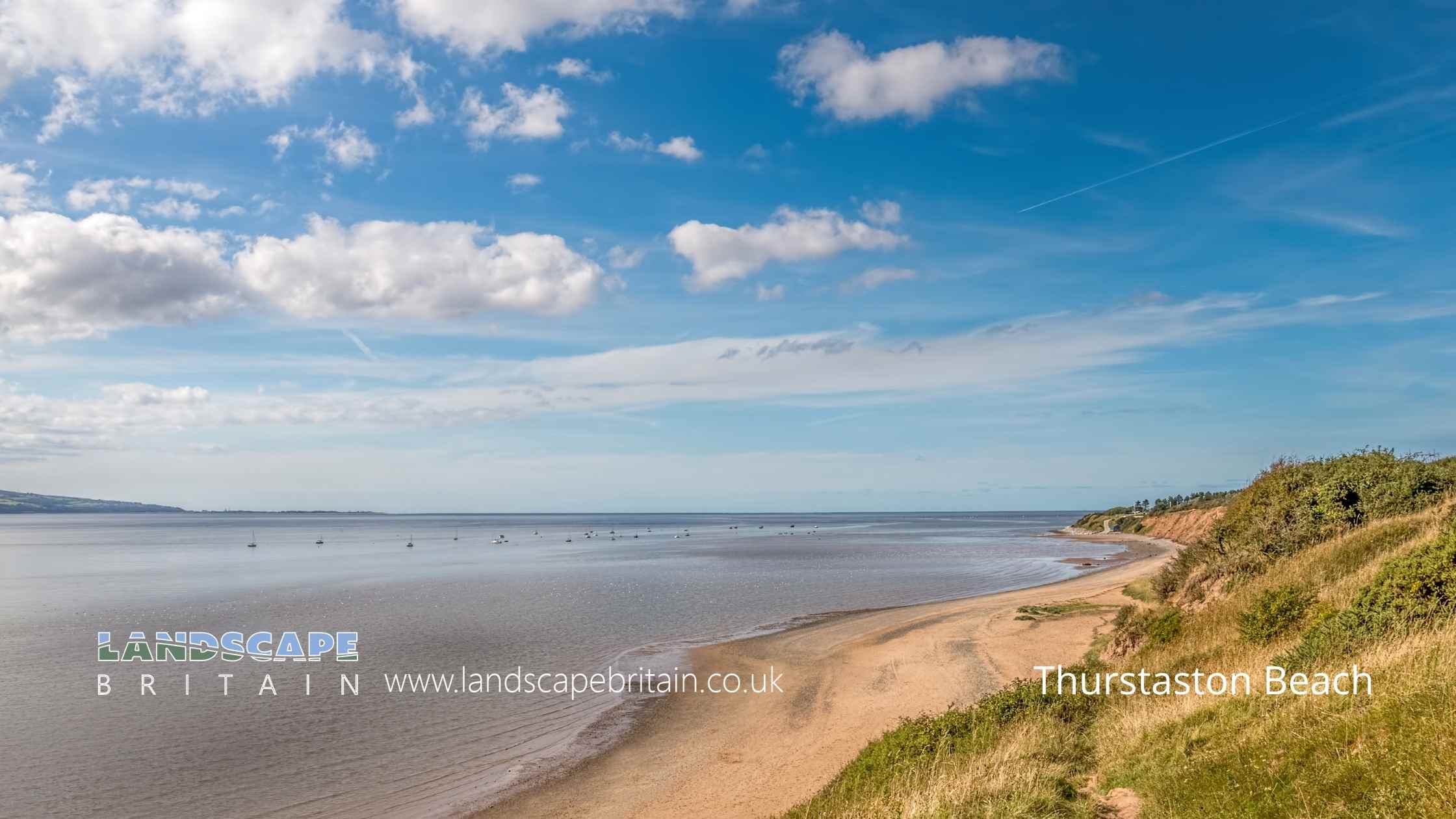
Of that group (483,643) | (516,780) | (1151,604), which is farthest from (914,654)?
(483,643)

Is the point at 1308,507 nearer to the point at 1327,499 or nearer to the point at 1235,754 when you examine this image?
the point at 1327,499

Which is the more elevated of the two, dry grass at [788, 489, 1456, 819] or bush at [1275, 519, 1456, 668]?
bush at [1275, 519, 1456, 668]

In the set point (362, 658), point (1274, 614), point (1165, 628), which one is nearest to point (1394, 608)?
point (1274, 614)

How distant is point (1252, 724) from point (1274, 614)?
6.82m

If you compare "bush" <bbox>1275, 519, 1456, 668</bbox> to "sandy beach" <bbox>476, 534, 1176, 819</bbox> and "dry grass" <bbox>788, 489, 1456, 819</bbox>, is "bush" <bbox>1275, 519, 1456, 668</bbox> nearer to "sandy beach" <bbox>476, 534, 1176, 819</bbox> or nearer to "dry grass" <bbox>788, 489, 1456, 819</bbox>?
"dry grass" <bbox>788, 489, 1456, 819</bbox>

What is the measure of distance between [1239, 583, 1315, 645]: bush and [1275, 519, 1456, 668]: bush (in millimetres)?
1816

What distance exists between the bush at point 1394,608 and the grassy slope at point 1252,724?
1.1 inches

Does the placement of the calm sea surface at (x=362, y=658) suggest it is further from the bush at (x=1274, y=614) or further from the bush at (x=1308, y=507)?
the bush at (x=1308, y=507)

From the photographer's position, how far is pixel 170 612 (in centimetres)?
4522

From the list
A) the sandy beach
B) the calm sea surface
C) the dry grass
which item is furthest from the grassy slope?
the calm sea surface

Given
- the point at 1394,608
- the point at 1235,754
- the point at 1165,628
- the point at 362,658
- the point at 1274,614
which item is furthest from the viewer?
the point at 362,658

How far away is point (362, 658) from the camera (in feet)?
104

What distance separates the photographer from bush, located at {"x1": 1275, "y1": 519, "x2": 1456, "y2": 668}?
12.2 m

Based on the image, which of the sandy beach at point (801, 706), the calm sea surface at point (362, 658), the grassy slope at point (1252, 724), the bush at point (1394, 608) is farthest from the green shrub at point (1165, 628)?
the calm sea surface at point (362, 658)
